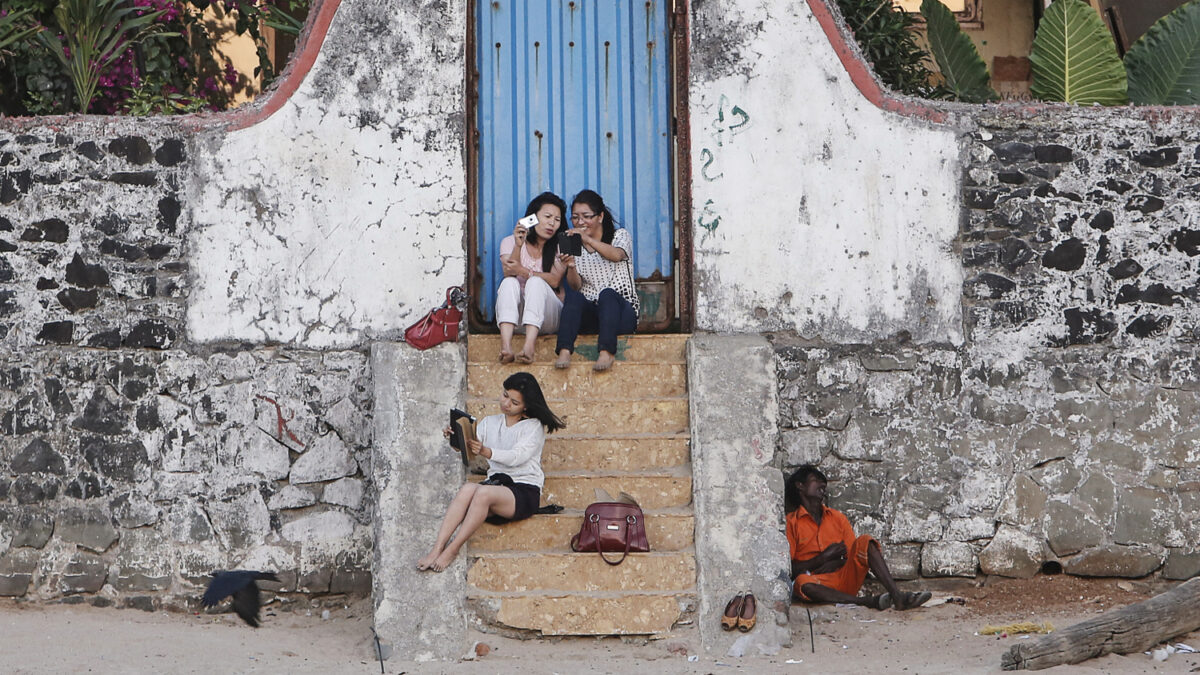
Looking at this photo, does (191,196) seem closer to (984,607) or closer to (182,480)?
(182,480)

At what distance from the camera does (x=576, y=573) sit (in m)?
6.09

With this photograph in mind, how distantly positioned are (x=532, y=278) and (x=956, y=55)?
3.33 m

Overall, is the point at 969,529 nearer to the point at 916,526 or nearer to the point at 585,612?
the point at 916,526

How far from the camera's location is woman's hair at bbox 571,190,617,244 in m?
7.24

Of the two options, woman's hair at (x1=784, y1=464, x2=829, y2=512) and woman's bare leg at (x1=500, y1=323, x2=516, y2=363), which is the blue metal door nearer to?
woman's bare leg at (x1=500, y1=323, x2=516, y2=363)

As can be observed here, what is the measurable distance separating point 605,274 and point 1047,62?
3080 millimetres

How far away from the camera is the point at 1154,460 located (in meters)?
6.95

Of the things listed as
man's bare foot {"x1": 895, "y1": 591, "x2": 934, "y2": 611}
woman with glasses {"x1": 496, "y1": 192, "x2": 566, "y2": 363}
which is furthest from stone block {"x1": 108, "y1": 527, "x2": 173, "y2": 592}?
man's bare foot {"x1": 895, "y1": 591, "x2": 934, "y2": 611}

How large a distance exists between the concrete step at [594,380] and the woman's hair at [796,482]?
70 cm

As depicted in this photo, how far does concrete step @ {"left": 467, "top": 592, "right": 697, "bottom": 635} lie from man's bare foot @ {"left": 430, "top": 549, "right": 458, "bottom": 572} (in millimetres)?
173

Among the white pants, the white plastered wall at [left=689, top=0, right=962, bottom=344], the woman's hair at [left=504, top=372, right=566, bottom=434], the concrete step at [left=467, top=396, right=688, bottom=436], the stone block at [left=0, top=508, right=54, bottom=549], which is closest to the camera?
the woman's hair at [left=504, top=372, right=566, bottom=434]

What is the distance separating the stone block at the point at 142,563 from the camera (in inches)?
270

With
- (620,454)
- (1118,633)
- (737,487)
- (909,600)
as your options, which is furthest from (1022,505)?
(620,454)

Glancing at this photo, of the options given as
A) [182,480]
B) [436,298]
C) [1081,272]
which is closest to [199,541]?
[182,480]
